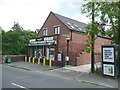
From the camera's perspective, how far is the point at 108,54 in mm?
17922

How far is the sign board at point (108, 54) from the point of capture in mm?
17591

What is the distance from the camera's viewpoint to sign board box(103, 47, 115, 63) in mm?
17591

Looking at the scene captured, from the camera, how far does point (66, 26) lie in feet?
106

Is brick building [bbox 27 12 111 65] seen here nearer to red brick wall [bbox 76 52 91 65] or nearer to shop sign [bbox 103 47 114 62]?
red brick wall [bbox 76 52 91 65]

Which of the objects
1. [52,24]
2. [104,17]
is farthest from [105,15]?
[52,24]

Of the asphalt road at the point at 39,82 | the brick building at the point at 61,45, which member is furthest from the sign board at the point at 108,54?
the brick building at the point at 61,45

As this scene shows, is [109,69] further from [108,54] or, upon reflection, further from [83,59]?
[83,59]

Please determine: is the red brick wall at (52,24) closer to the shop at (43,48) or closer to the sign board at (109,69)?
the shop at (43,48)

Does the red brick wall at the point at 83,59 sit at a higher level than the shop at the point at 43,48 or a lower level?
lower

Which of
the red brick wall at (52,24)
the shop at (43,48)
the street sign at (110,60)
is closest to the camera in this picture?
the street sign at (110,60)

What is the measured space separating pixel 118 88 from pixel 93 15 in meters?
8.15

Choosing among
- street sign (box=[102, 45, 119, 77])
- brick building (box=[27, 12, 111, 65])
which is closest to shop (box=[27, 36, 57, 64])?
brick building (box=[27, 12, 111, 65])

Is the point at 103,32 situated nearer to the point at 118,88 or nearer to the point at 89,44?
the point at 89,44

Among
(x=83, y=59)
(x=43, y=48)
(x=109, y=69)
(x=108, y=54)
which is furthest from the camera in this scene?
(x=43, y=48)
